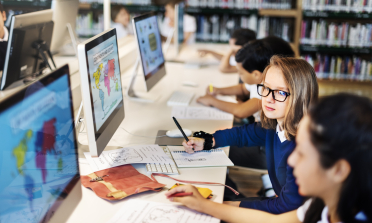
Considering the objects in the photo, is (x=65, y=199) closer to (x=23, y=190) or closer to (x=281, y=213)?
(x=23, y=190)

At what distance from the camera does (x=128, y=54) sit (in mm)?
2812

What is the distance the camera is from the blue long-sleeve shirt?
1063 mm

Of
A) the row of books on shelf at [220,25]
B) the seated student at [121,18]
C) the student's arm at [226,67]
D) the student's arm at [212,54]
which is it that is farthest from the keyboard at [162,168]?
the row of books on shelf at [220,25]

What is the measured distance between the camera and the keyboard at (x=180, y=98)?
201 cm

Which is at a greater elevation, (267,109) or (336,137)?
(336,137)

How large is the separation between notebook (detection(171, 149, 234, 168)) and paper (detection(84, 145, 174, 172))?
5 centimetres

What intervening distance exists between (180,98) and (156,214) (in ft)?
3.87

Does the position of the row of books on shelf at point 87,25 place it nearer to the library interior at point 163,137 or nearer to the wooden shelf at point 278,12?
the library interior at point 163,137

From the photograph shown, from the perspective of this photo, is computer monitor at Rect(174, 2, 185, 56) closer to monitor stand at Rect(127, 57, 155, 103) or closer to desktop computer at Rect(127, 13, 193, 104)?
desktop computer at Rect(127, 13, 193, 104)

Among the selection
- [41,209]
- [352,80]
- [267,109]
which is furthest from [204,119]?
[352,80]

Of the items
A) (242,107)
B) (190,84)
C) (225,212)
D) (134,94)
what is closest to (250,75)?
(242,107)

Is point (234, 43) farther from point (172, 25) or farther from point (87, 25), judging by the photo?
point (87, 25)

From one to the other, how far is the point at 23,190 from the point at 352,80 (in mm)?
4852

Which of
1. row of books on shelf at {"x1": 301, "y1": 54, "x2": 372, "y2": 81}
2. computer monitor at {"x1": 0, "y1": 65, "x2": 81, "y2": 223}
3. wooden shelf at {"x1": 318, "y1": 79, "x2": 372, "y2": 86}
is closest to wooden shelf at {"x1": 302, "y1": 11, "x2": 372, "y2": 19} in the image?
row of books on shelf at {"x1": 301, "y1": 54, "x2": 372, "y2": 81}
